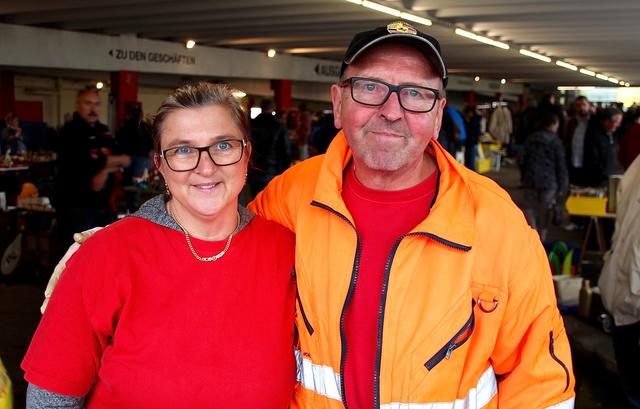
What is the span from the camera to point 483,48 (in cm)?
1510

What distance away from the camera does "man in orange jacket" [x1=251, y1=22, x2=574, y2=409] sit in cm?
188

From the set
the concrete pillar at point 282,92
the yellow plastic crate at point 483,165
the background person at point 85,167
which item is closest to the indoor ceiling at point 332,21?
the concrete pillar at point 282,92

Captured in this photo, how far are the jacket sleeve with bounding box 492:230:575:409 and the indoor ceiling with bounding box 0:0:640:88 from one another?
749 cm

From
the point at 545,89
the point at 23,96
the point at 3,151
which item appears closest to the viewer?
the point at 3,151

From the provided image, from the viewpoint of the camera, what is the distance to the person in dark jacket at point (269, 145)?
9.25 meters

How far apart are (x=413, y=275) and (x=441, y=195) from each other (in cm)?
24

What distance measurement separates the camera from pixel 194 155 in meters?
1.99

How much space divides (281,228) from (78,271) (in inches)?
24.5

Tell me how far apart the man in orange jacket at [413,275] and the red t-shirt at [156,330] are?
17cm

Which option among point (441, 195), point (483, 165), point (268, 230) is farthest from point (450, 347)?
point (483, 165)

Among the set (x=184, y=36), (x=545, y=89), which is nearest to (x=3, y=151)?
(x=184, y=36)

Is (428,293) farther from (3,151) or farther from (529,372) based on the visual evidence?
(3,151)

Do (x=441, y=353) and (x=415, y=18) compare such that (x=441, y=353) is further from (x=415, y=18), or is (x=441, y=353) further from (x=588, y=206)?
(x=415, y=18)

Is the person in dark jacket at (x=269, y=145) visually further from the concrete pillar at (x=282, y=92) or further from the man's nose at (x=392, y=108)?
the concrete pillar at (x=282, y=92)
